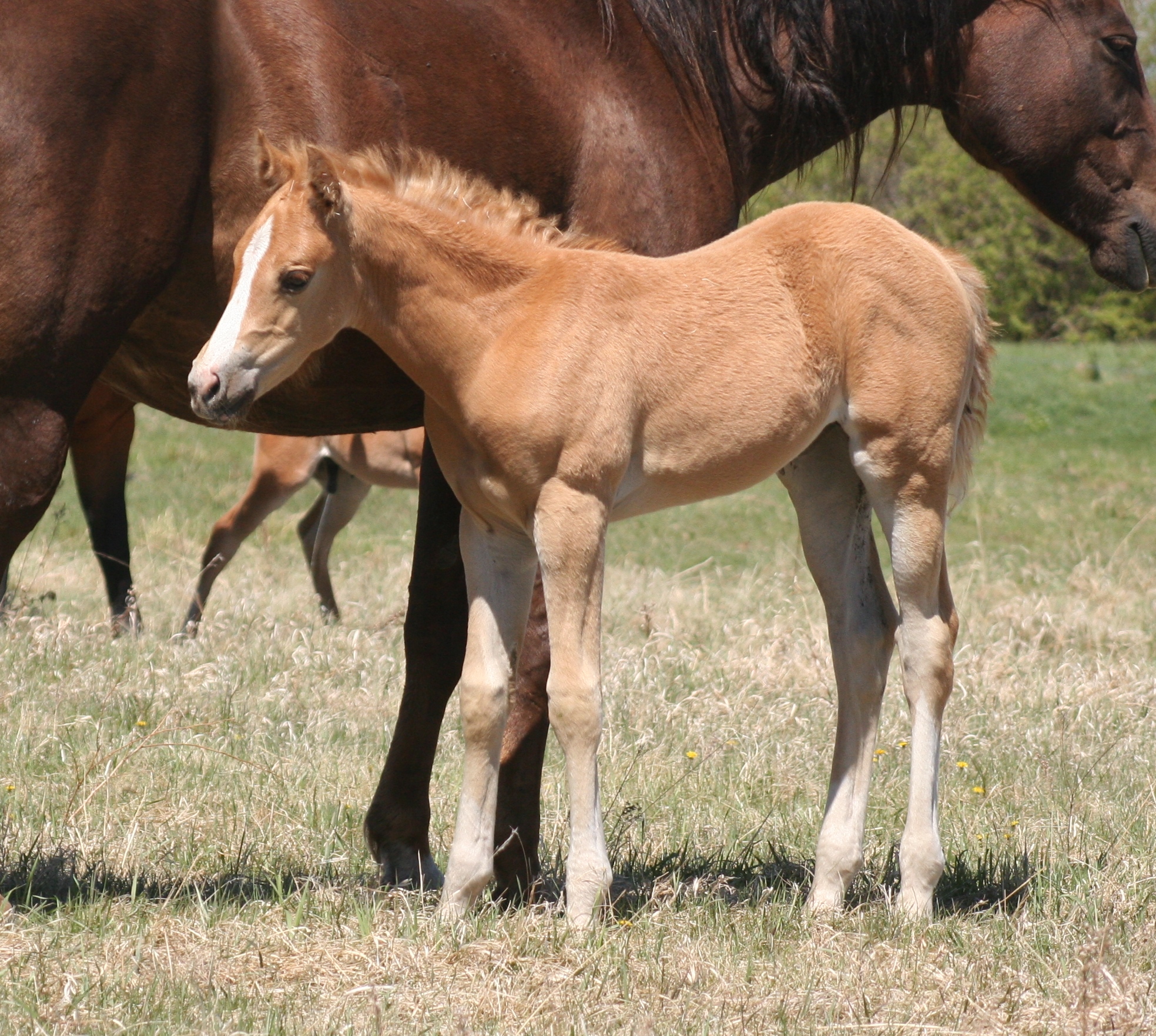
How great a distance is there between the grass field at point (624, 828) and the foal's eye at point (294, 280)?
53.6 inches

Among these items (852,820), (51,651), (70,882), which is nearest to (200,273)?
(70,882)

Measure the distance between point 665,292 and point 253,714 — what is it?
2.46 metres

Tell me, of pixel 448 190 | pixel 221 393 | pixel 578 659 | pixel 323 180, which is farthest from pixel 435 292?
pixel 578 659

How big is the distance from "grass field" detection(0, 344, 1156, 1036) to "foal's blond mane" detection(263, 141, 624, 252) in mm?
1503

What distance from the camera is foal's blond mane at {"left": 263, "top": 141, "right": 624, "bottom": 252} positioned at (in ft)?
9.89

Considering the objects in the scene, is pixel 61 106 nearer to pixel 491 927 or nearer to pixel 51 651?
pixel 491 927

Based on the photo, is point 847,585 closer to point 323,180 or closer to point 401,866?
point 401,866

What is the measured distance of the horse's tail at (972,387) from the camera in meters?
3.46

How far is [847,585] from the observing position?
3.61 metres

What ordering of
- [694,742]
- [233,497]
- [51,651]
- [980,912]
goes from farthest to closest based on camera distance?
[233,497], [51,651], [694,742], [980,912]

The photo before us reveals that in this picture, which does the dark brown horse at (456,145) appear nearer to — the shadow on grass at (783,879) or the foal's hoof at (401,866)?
the foal's hoof at (401,866)

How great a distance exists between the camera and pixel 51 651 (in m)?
5.44

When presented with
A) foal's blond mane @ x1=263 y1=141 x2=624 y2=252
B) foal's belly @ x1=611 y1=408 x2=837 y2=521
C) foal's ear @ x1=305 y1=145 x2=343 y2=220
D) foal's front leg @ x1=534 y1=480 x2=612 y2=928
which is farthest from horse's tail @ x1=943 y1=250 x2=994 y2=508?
foal's ear @ x1=305 y1=145 x2=343 y2=220

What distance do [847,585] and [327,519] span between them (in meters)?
4.88
